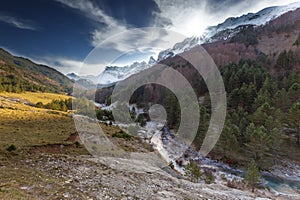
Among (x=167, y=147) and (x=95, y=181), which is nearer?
(x=95, y=181)

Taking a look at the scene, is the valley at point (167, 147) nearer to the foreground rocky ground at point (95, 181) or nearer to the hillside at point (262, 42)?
the foreground rocky ground at point (95, 181)

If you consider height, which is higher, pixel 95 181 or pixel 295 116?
pixel 295 116

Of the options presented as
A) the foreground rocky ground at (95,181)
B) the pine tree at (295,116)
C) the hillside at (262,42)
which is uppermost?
the hillside at (262,42)

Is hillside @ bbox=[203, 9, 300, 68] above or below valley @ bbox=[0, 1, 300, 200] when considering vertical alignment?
above

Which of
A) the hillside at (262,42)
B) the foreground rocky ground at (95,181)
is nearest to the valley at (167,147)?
the foreground rocky ground at (95,181)

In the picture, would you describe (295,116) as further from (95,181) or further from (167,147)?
(95,181)

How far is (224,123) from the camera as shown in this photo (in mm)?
41250

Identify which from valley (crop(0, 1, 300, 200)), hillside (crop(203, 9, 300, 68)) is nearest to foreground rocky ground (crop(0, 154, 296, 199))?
valley (crop(0, 1, 300, 200))

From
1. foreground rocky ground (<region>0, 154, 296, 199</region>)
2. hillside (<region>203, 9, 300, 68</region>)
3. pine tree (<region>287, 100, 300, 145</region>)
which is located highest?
hillside (<region>203, 9, 300, 68</region>)

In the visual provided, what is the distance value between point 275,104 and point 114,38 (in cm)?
4728

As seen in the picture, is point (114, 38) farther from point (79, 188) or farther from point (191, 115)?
point (191, 115)

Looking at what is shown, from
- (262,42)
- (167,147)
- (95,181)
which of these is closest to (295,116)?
(167,147)

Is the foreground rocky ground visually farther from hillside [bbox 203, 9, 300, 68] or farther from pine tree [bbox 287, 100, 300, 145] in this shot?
hillside [bbox 203, 9, 300, 68]

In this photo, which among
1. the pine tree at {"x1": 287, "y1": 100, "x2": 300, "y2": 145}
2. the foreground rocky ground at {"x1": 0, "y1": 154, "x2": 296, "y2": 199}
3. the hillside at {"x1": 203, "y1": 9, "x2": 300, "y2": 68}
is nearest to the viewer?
the foreground rocky ground at {"x1": 0, "y1": 154, "x2": 296, "y2": 199}
